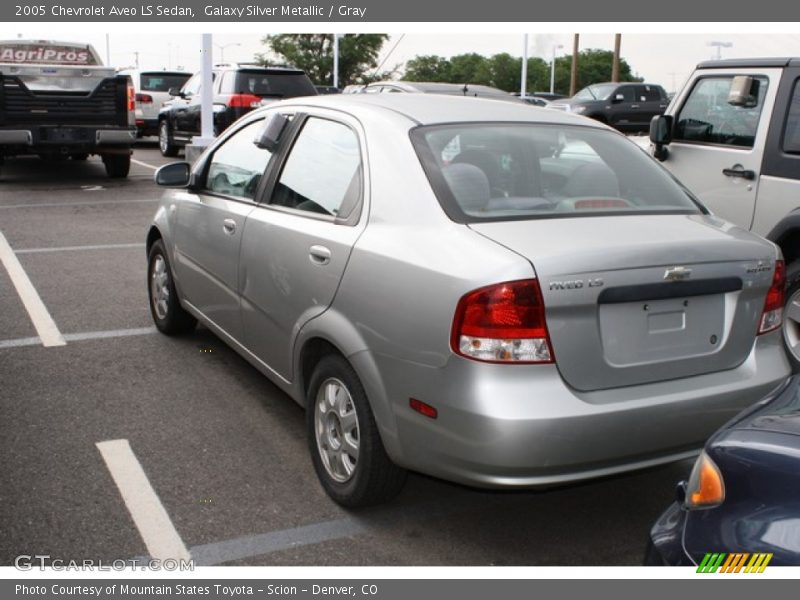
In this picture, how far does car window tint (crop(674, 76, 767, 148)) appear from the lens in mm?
6039

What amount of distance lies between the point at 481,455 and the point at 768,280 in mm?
1413

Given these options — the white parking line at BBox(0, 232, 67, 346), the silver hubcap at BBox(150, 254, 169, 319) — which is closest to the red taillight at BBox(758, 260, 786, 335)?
the silver hubcap at BBox(150, 254, 169, 319)

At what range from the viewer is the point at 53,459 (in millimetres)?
4246

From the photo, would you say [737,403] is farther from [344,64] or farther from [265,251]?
[344,64]

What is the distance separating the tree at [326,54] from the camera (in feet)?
220

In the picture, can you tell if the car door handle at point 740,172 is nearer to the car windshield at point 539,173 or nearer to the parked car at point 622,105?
the car windshield at point 539,173

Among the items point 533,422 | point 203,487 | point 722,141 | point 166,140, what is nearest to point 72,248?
point 203,487

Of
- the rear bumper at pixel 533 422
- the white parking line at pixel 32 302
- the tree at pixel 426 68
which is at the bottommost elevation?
the white parking line at pixel 32 302

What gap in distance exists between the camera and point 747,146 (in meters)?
6.05

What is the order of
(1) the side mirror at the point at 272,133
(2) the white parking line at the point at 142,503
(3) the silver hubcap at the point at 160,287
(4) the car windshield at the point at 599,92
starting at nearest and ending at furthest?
(2) the white parking line at the point at 142,503
(1) the side mirror at the point at 272,133
(3) the silver hubcap at the point at 160,287
(4) the car windshield at the point at 599,92

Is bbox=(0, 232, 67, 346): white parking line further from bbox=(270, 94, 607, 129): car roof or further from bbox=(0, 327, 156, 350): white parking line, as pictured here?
bbox=(270, 94, 607, 129): car roof

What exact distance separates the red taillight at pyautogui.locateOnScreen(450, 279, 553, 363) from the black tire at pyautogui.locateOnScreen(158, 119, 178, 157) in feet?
58.5

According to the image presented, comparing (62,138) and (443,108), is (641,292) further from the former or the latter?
(62,138)

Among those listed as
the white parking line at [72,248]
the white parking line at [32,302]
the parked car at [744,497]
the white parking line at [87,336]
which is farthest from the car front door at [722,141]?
the white parking line at [72,248]
